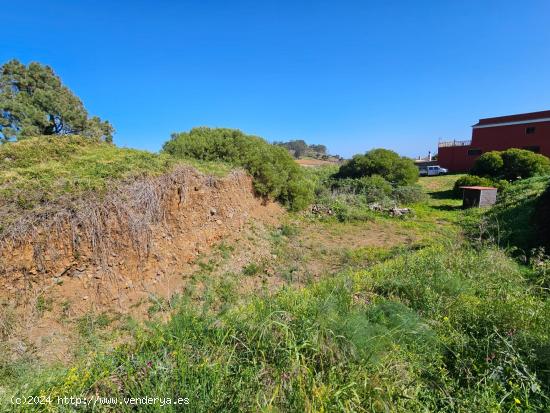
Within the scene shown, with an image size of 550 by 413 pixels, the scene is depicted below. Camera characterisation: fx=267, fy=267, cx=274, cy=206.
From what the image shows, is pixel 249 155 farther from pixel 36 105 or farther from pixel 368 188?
pixel 36 105

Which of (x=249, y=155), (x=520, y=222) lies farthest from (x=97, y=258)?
(x=520, y=222)

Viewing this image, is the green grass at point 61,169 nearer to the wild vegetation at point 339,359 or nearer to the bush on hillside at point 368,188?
the wild vegetation at point 339,359

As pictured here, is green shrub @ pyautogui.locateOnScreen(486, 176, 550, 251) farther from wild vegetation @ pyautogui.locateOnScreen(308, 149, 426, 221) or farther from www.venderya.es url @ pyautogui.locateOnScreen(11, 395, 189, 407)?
www.venderya.es url @ pyautogui.locateOnScreen(11, 395, 189, 407)

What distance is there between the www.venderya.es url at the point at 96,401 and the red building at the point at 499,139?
29646mm

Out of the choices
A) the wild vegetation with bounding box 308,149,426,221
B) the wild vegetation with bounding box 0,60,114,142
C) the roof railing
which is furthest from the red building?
the wild vegetation with bounding box 0,60,114,142

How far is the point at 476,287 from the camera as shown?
3529 millimetres

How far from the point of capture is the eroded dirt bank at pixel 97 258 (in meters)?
3.70

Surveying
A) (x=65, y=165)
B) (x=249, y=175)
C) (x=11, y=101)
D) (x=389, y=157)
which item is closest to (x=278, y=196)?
(x=249, y=175)

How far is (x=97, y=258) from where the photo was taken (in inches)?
175

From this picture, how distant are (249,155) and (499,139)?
25.7 meters

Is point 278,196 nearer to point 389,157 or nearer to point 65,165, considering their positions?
point 65,165

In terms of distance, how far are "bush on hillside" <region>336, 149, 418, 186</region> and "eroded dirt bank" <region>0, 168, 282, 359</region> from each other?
37.7ft

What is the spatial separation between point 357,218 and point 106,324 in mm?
8554

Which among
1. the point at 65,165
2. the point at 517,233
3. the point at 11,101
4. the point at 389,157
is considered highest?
the point at 11,101
